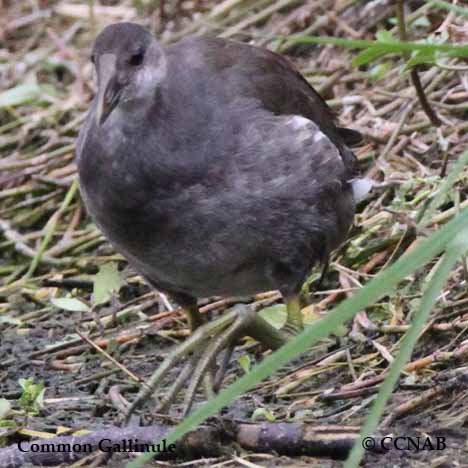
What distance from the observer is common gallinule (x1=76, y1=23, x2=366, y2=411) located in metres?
3.54

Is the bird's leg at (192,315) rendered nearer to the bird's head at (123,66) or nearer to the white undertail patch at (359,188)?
the white undertail patch at (359,188)

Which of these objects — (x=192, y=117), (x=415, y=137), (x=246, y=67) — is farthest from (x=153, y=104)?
(x=415, y=137)

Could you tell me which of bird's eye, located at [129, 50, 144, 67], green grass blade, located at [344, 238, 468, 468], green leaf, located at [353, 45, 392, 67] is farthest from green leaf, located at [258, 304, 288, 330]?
green grass blade, located at [344, 238, 468, 468]

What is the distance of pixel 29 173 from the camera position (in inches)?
226

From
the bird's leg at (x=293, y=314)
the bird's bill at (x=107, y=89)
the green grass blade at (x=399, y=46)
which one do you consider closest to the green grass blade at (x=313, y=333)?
the green grass blade at (x=399, y=46)

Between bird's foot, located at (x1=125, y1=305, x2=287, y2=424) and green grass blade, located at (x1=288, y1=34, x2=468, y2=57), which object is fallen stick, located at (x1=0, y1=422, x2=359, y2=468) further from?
green grass blade, located at (x1=288, y1=34, x2=468, y2=57)

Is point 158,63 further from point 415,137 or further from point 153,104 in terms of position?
point 415,137

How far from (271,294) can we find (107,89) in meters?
1.47

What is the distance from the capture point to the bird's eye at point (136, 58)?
3.55 m

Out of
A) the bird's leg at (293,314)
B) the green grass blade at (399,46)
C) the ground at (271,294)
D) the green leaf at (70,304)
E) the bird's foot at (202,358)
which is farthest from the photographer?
the green leaf at (70,304)

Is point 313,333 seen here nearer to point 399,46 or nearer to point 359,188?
point 399,46

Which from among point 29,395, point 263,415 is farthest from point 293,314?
point 29,395

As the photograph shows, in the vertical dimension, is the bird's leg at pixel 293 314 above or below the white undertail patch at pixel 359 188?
below

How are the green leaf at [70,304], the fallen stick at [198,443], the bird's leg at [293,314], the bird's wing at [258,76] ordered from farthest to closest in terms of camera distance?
the green leaf at [70,304]
the bird's leg at [293,314]
the bird's wing at [258,76]
the fallen stick at [198,443]
